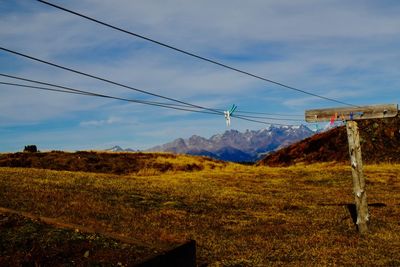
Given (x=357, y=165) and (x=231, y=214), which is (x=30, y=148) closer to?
(x=231, y=214)

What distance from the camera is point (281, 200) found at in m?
26.4

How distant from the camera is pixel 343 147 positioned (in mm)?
55469

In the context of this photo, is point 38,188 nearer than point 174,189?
Yes

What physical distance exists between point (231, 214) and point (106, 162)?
2586 cm

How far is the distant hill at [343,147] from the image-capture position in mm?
51438

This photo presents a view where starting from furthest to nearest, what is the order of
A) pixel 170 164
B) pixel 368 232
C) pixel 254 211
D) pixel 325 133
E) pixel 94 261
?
pixel 325 133 < pixel 170 164 < pixel 254 211 < pixel 368 232 < pixel 94 261

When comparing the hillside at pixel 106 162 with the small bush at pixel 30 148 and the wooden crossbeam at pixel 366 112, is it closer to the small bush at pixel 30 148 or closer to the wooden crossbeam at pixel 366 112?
the small bush at pixel 30 148

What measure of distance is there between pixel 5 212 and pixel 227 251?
7323mm

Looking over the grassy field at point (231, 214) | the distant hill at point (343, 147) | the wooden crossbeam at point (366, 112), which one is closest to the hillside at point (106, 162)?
the grassy field at point (231, 214)

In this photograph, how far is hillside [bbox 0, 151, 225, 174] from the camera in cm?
4116

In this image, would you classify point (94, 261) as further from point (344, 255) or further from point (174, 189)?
point (174, 189)

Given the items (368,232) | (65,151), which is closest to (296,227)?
(368,232)

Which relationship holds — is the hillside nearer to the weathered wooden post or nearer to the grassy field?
the grassy field

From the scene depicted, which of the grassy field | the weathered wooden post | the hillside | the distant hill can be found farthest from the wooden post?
the distant hill
